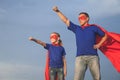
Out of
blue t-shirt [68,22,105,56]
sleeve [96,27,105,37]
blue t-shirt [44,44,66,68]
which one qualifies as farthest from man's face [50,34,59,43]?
sleeve [96,27,105,37]

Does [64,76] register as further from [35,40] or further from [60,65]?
[35,40]

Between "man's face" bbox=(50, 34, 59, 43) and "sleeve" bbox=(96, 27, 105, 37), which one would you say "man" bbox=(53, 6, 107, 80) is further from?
"man's face" bbox=(50, 34, 59, 43)

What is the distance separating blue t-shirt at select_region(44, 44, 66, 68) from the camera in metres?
11.9

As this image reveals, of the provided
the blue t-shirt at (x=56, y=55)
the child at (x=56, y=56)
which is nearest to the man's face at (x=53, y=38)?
the child at (x=56, y=56)

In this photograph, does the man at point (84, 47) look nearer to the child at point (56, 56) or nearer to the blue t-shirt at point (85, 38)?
the blue t-shirt at point (85, 38)

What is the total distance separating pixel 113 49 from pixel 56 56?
6.67 ft

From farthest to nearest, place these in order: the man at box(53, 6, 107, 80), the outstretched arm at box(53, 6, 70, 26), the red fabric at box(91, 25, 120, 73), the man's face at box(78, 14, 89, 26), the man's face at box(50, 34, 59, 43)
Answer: the man's face at box(50, 34, 59, 43), the red fabric at box(91, 25, 120, 73), the man's face at box(78, 14, 89, 26), the outstretched arm at box(53, 6, 70, 26), the man at box(53, 6, 107, 80)

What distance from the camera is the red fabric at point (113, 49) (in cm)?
1118

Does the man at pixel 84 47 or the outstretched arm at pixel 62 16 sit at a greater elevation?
the outstretched arm at pixel 62 16

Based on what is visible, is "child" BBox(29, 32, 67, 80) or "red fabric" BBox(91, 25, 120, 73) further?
"child" BBox(29, 32, 67, 80)

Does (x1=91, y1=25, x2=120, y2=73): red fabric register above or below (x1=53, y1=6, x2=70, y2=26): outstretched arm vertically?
below

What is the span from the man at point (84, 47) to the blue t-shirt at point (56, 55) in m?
2.32

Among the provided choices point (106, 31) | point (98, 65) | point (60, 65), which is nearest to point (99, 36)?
point (106, 31)

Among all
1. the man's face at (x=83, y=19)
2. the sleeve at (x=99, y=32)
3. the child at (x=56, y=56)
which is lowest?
the child at (x=56, y=56)
